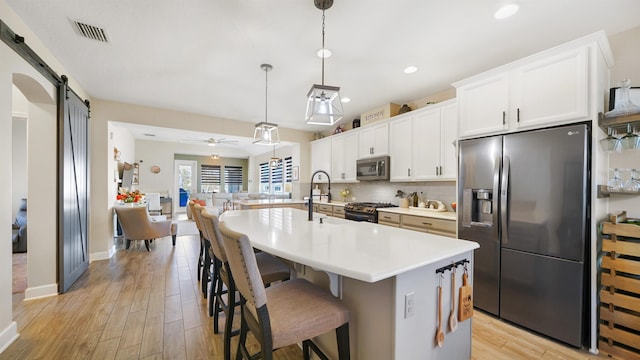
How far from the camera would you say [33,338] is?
6.50 ft

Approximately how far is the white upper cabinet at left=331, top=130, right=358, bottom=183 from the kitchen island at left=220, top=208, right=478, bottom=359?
3.38 metres

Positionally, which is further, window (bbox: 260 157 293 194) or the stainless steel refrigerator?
window (bbox: 260 157 293 194)

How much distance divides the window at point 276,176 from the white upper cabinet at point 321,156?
77.4 inches

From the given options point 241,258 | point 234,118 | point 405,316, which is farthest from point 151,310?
point 234,118

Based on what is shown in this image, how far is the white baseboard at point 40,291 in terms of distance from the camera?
8.61ft

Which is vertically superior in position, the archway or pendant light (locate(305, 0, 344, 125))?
pendant light (locate(305, 0, 344, 125))

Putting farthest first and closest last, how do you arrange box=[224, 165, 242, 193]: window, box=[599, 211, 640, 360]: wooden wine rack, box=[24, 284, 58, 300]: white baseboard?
1. box=[224, 165, 242, 193]: window
2. box=[24, 284, 58, 300]: white baseboard
3. box=[599, 211, 640, 360]: wooden wine rack

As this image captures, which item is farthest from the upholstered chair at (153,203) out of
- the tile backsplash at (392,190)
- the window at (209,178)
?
the tile backsplash at (392,190)

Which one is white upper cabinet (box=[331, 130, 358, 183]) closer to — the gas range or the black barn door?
the gas range

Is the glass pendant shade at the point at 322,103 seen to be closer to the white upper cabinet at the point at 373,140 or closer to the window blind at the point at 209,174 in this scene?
the white upper cabinet at the point at 373,140

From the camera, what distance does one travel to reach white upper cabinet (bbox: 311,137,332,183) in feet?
18.2

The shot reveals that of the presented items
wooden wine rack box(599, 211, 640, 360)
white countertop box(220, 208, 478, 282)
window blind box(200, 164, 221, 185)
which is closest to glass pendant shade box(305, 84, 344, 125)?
white countertop box(220, 208, 478, 282)

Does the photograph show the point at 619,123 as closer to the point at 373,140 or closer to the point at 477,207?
the point at 477,207

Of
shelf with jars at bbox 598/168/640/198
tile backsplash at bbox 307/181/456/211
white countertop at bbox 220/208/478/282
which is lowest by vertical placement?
white countertop at bbox 220/208/478/282
